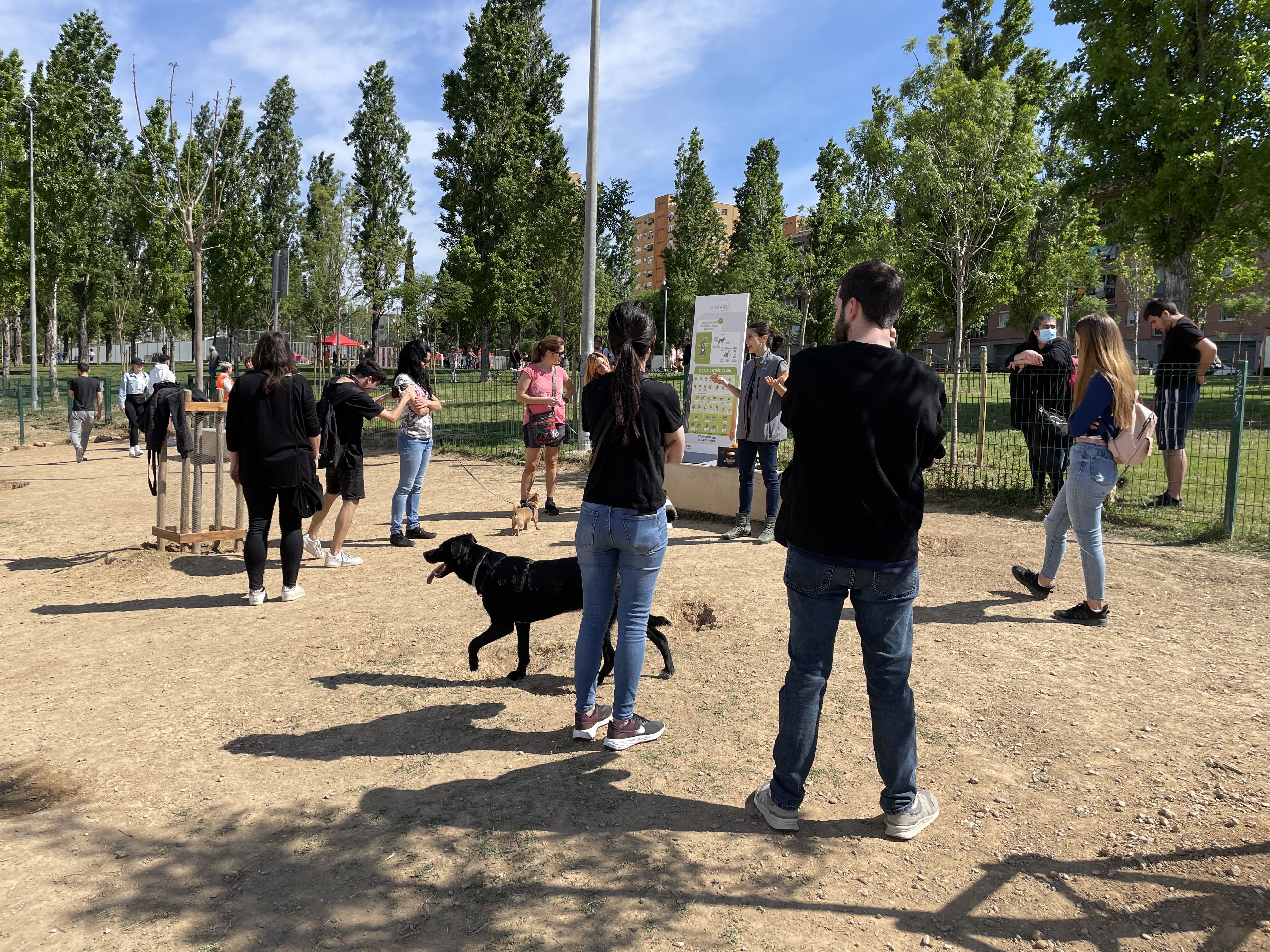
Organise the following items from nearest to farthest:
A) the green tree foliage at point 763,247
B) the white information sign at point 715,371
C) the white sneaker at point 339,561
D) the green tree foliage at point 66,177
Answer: the white sneaker at point 339,561 → the white information sign at point 715,371 → the green tree foliage at point 66,177 → the green tree foliage at point 763,247

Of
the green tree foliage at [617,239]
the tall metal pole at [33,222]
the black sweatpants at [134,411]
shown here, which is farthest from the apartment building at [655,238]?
the black sweatpants at [134,411]

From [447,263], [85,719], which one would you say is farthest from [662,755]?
[447,263]

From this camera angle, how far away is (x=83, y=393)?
49.9 feet

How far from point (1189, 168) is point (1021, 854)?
1782cm

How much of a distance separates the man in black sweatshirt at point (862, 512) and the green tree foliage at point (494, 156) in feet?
107

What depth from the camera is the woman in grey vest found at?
23.7 ft

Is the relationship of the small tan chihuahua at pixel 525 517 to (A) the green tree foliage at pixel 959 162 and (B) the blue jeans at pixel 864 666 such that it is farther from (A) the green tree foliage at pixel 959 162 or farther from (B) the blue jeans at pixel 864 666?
(A) the green tree foliage at pixel 959 162

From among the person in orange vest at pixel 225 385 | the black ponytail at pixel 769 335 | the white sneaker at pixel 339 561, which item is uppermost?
the black ponytail at pixel 769 335

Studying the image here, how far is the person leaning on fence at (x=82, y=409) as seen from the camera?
48.2ft

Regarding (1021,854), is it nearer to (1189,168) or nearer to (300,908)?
(300,908)

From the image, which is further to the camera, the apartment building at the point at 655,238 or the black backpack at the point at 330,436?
the apartment building at the point at 655,238

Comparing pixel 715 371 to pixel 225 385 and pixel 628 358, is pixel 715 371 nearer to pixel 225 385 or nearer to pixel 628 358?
pixel 225 385

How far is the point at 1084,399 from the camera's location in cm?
484

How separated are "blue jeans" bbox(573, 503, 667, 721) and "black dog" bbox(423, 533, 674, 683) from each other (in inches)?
15.6
